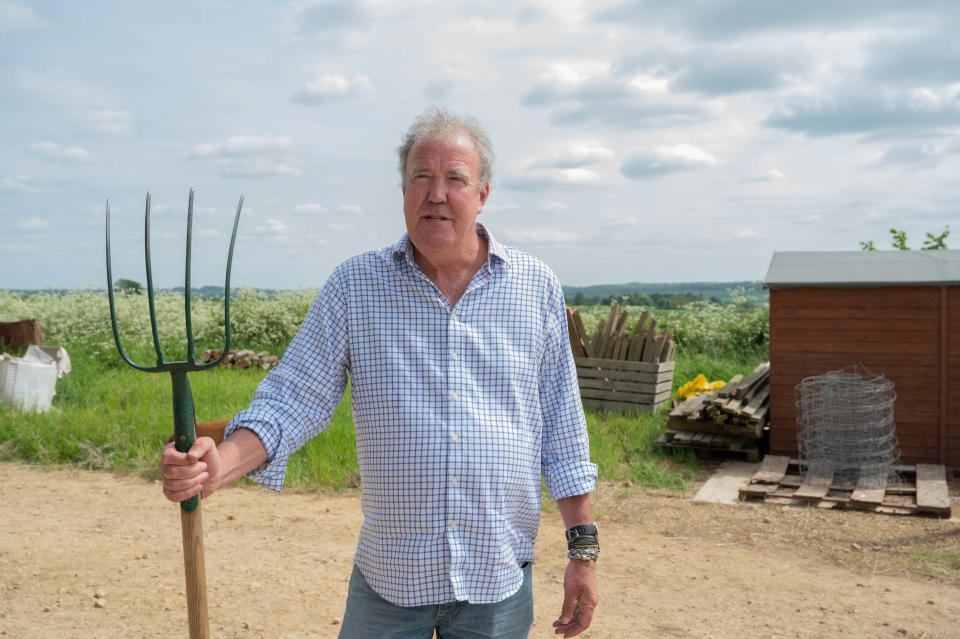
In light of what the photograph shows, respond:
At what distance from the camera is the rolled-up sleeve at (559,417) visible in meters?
2.24

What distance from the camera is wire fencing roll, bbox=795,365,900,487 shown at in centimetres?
793

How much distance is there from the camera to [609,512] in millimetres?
6668

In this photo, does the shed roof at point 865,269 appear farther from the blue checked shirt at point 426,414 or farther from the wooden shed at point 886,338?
the blue checked shirt at point 426,414

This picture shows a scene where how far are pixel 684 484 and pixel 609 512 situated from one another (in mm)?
1276

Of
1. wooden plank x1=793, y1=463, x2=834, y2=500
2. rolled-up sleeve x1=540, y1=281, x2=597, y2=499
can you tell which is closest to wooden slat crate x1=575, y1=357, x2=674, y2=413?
wooden plank x1=793, y1=463, x2=834, y2=500

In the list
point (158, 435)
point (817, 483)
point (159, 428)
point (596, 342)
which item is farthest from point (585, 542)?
point (596, 342)

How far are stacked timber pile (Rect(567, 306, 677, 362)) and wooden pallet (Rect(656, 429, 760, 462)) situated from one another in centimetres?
157

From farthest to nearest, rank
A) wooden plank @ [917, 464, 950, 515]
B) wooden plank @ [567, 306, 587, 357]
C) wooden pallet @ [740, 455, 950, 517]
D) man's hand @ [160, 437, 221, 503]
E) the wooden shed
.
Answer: wooden plank @ [567, 306, 587, 357] < the wooden shed < wooden pallet @ [740, 455, 950, 517] < wooden plank @ [917, 464, 950, 515] < man's hand @ [160, 437, 221, 503]

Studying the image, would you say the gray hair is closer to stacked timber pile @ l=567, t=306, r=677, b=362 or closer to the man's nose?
the man's nose

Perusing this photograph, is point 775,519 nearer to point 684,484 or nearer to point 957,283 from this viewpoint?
point 684,484

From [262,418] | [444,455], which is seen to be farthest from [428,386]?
[262,418]

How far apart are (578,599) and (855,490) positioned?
19.4 feet

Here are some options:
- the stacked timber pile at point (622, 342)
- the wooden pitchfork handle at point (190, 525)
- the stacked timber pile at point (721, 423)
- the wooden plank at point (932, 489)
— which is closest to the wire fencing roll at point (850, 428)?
the wooden plank at point (932, 489)

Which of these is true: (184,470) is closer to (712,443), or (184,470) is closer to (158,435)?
(158,435)
